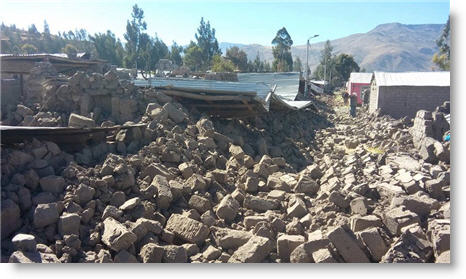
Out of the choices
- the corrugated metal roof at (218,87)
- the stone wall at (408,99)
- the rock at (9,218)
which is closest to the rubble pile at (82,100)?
the corrugated metal roof at (218,87)

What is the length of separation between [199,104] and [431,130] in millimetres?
6005

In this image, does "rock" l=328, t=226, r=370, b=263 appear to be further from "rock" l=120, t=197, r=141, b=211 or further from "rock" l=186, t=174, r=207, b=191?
"rock" l=120, t=197, r=141, b=211

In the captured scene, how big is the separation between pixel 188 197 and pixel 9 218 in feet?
7.69

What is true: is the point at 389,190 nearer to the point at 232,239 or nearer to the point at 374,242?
the point at 374,242

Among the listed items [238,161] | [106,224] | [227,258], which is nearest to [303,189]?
[238,161]

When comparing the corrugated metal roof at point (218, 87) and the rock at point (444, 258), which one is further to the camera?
the corrugated metal roof at point (218, 87)

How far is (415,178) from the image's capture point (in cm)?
543

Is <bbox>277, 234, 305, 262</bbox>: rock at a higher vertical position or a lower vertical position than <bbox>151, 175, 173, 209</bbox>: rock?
lower

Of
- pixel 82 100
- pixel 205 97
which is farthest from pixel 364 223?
pixel 82 100

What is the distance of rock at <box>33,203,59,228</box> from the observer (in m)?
4.03

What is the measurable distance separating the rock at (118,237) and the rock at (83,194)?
63 cm

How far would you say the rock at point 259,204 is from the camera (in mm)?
5426

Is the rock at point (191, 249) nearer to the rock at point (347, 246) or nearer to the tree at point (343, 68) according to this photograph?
the rock at point (347, 246)

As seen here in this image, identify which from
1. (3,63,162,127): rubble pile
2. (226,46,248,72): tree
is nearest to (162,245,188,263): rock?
(3,63,162,127): rubble pile
